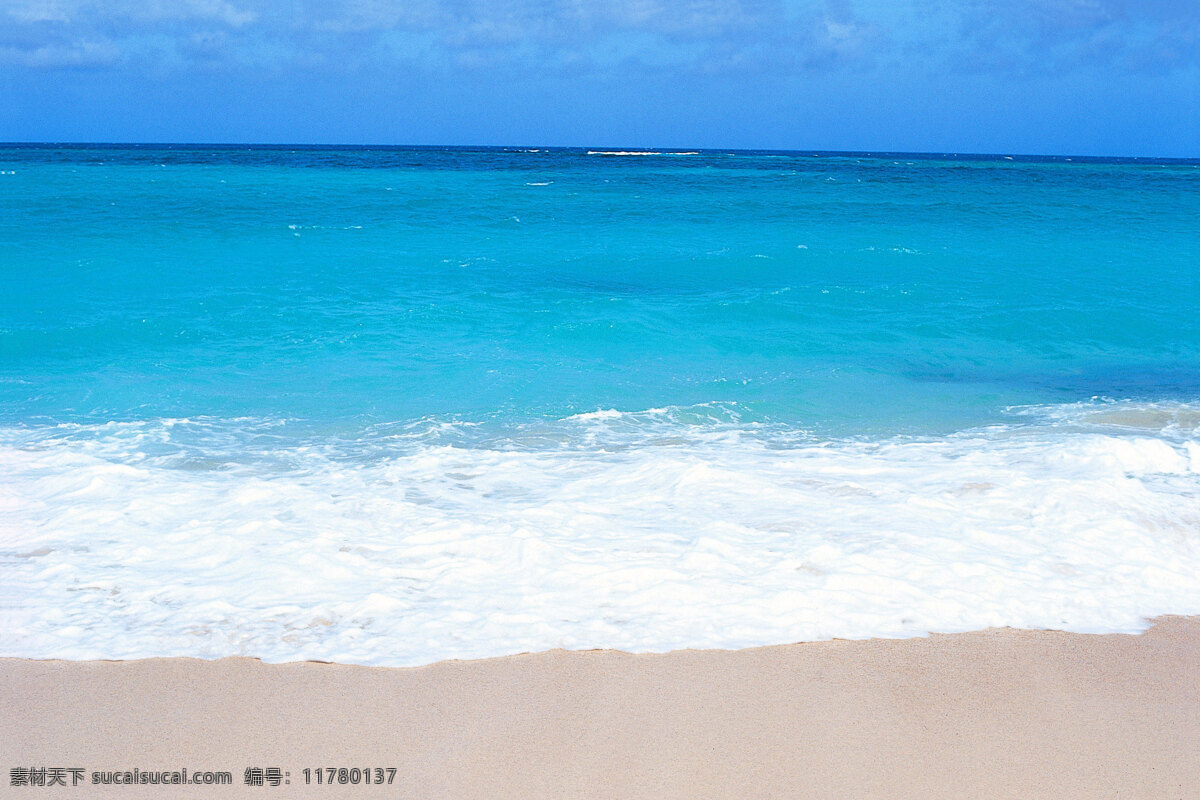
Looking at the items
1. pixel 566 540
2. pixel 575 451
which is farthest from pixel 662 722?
pixel 575 451

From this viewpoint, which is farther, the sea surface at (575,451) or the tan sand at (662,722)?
the sea surface at (575,451)

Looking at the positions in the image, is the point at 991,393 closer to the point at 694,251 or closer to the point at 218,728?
the point at 218,728

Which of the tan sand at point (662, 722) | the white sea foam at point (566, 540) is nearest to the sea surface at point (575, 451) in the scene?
the white sea foam at point (566, 540)

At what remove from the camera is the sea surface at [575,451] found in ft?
12.8

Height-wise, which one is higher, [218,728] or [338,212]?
[338,212]

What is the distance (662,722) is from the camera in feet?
10.2

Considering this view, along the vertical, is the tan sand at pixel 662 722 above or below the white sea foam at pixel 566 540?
below

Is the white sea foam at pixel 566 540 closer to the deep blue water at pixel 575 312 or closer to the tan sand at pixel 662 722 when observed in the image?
the tan sand at pixel 662 722

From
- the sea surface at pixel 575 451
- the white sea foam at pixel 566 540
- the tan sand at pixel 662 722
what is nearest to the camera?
the tan sand at pixel 662 722

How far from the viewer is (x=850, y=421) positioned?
281 inches

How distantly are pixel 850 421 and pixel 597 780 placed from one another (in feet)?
16.1

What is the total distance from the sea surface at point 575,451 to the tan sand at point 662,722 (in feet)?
0.70

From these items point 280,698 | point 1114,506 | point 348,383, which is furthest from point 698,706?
point 348,383

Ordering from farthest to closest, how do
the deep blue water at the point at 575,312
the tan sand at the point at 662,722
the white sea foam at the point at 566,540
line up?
the deep blue water at the point at 575,312 < the white sea foam at the point at 566,540 < the tan sand at the point at 662,722
